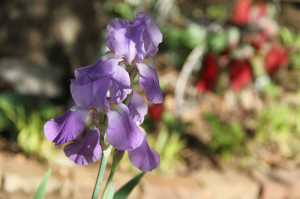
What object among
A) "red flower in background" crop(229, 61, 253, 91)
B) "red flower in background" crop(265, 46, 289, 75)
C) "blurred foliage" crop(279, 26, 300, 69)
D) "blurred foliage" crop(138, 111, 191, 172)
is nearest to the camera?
"blurred foliage" crop(138, 111, 191, 172)

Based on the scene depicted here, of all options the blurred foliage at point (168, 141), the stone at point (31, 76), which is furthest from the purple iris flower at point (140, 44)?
the stone at point (31, 76)

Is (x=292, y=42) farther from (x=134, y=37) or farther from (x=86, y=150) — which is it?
(x=86, y=150)

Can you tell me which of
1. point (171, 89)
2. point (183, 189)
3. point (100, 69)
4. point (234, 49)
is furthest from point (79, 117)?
point (171, 89)

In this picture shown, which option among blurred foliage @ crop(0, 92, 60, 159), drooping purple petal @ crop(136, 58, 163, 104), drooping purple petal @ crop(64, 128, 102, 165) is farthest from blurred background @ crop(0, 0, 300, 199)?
drooping purple petal @ crop(136, 58, 163, 104)

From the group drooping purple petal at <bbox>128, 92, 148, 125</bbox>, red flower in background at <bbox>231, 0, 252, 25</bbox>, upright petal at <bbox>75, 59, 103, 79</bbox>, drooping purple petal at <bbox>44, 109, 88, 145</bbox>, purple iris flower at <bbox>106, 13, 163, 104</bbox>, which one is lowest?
red flower in background at <bbox>231, 0, 252, 25</bbox>

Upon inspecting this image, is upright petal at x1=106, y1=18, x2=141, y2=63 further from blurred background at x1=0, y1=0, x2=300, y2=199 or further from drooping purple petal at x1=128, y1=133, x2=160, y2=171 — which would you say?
blurred background at x1=0, y1=0, x2=300, y2=199

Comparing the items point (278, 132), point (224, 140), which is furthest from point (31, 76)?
point (278, 132)

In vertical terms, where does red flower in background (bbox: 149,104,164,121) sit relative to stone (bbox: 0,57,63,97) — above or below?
above
